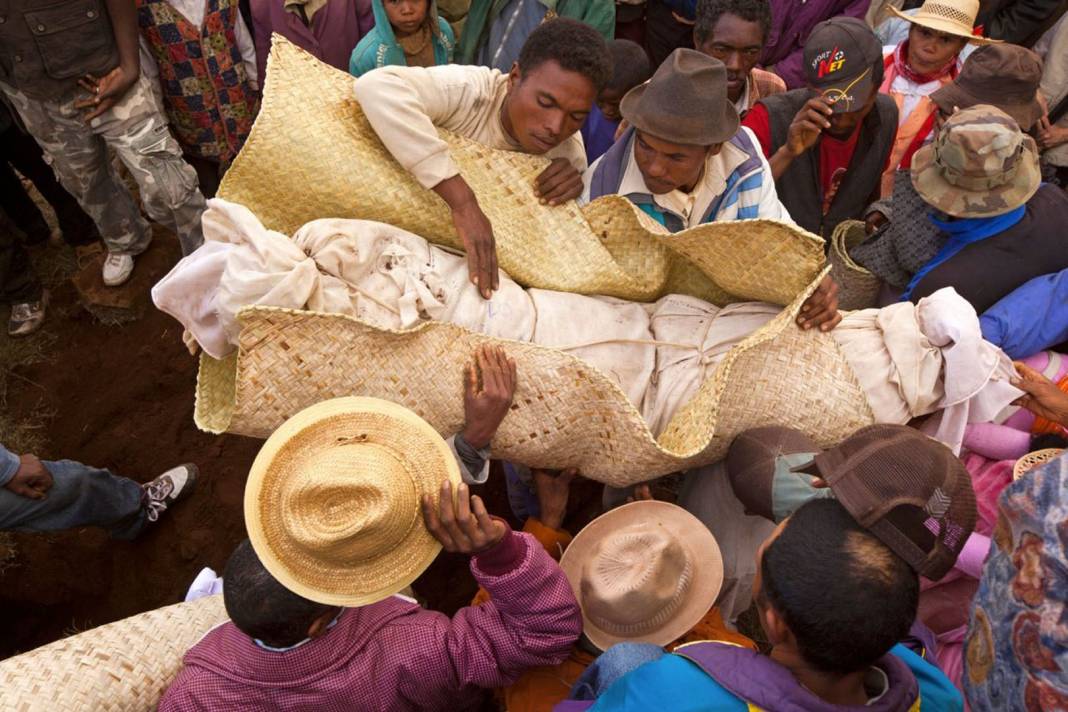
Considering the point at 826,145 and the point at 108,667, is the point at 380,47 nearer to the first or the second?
the point at 826,145

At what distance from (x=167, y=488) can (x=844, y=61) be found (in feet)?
11.1

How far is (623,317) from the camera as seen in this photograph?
2432 mm

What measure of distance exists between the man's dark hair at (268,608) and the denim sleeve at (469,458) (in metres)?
0.53

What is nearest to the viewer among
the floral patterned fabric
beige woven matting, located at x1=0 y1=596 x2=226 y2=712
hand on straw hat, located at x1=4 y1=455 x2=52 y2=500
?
the floral patterned fabric

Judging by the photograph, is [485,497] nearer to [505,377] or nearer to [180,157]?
[505,377]

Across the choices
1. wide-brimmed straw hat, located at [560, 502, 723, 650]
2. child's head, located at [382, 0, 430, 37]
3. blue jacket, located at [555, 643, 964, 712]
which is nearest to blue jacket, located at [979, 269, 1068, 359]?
wide-brimmed straw hat, located at [560, 502, 723, 650]

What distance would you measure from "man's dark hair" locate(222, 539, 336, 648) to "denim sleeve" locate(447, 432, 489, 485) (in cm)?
53

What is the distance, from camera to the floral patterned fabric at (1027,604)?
125 centimetres

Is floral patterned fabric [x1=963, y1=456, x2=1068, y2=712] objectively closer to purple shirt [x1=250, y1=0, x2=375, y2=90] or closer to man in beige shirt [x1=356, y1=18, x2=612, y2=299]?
man in beige shirt [x1=356, y1=18, x2=612, y2=299]

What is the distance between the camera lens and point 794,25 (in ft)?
12.9

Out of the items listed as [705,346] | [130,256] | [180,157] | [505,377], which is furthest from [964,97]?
[130,256]

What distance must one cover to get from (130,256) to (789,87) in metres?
3.73

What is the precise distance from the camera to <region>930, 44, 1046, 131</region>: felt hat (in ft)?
9.62

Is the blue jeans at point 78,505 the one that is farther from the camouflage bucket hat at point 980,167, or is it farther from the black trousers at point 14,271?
the camouflage bucket hat at point 980,167
